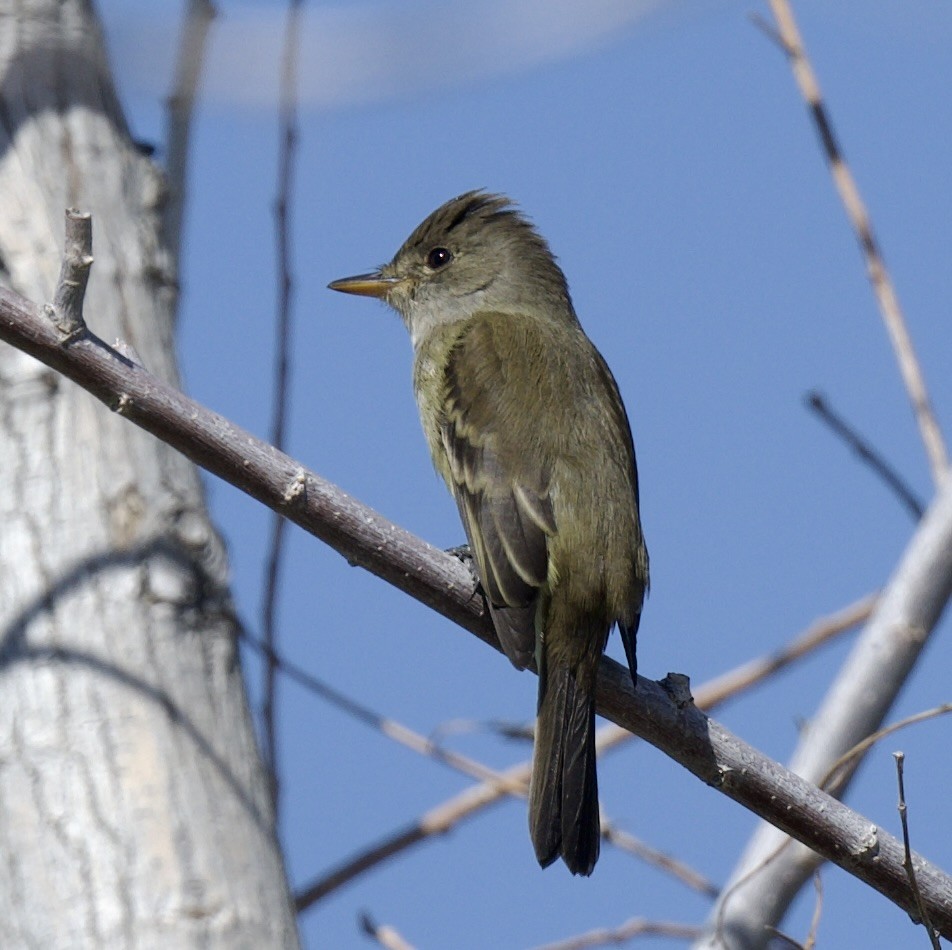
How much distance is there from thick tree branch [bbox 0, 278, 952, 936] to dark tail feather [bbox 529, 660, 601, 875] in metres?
0.35

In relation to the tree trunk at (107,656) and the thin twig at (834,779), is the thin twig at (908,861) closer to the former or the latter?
the thin twig at (834,779)

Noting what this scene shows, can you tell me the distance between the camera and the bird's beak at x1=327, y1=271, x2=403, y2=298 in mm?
5539

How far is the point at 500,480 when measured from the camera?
13.2 feet

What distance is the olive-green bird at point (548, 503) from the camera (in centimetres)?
366

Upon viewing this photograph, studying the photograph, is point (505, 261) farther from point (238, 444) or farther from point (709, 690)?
point (238, 444)

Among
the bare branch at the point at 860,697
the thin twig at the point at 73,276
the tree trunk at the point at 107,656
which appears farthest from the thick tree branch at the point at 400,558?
the tree trunk at the point at 107,656

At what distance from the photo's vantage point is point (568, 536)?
12.7ft

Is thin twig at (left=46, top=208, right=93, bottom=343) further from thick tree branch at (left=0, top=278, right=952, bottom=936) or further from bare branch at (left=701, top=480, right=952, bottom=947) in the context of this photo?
bare branch at (left=701, top=480, right=952, bottom=947)

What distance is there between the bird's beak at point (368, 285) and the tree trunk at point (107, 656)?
1.14 meters

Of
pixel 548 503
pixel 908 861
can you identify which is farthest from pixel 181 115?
pixel 908 861

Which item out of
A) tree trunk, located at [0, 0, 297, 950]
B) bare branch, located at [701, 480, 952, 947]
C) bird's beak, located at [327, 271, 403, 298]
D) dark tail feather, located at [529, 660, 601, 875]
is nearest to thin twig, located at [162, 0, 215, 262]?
tree trunk, located at [0, 0, 297, 950]

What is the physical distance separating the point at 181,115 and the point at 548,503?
1820mm

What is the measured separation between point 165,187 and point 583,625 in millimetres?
1958

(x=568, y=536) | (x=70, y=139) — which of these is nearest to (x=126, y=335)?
(x=70, y=139)
